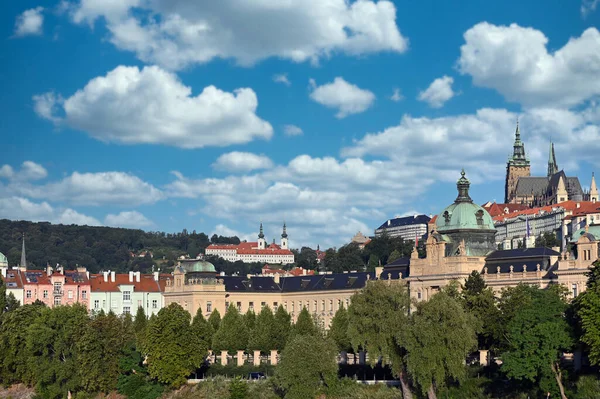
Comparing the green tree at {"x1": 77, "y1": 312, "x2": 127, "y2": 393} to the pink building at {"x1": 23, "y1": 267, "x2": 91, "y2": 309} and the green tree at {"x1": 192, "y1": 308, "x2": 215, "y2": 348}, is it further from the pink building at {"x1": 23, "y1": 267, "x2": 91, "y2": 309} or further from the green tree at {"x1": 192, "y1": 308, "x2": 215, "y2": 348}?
the pink building at {"x1": 23, "y1": 267, "x2": 91, "y2": 309}

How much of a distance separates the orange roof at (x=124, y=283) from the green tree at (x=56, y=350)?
43004 millimetres

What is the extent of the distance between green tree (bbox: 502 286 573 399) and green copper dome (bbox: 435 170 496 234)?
103 ft

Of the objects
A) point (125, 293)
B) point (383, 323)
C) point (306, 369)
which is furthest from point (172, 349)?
point (125, 293)

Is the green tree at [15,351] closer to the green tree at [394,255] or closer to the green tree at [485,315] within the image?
the green tree at [485,315]

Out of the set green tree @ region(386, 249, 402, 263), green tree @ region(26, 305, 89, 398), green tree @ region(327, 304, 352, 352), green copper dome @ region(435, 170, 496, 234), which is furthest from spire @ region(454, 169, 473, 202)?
green tree @ region(386, 249, 402, 263)

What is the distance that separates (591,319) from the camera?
72.8 m

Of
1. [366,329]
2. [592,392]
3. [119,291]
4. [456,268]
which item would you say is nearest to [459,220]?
[456,268]

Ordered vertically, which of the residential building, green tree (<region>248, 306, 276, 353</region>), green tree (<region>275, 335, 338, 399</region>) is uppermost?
the residential building

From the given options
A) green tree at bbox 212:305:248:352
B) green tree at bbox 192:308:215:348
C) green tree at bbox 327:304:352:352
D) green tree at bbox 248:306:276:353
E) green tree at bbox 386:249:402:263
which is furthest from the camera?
green tree at bbox 386:249:402:263

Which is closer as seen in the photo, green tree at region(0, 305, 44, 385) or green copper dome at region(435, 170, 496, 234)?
green tree at region(0, 305, 44, 385)

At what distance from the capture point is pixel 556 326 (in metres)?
76.2

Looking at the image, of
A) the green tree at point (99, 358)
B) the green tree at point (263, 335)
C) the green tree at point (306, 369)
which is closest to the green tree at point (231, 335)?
the green tree at point (263, 335)

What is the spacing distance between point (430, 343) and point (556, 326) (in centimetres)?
971

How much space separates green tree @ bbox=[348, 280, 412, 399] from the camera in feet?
274
